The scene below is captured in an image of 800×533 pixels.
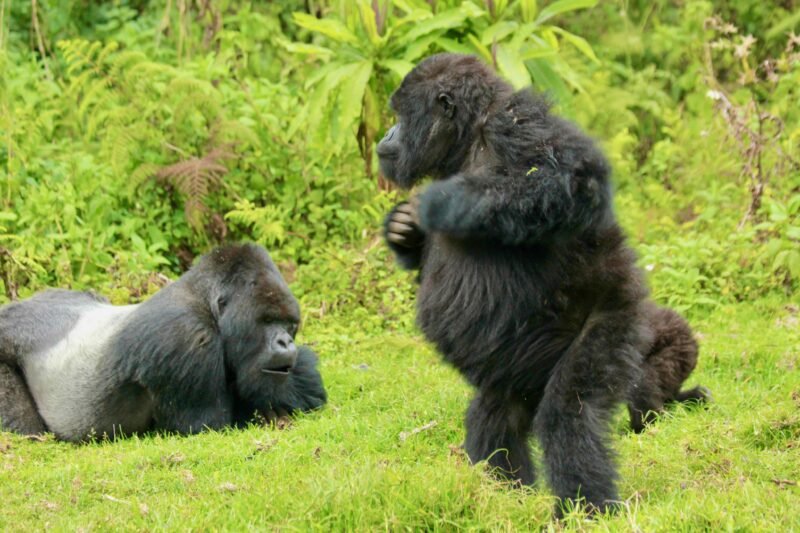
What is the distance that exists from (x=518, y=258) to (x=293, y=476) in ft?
3.94

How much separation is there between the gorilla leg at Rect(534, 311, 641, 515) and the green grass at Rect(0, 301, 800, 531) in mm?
104

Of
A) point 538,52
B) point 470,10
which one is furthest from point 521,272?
point 470,10

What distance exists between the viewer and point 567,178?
3684mm

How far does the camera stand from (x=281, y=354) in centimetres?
541

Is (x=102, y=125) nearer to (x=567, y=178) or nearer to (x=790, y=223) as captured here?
(x=790, y=223)

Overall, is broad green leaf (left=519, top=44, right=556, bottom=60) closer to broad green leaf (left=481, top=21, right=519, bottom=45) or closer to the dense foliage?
the dense foliage

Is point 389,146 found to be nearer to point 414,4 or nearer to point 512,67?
point 512,67

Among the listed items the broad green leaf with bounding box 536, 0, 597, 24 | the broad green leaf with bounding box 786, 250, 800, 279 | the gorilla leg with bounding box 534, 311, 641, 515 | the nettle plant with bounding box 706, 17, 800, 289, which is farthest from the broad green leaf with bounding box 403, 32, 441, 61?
the gorilla leg with bounding box 534, 311, 641, 515

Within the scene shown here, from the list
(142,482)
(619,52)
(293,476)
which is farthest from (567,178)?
(619,52)

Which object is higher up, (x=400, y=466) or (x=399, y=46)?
(x=399, y=46)

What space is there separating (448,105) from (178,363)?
2.06 meters

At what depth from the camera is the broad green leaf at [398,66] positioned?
7.05m

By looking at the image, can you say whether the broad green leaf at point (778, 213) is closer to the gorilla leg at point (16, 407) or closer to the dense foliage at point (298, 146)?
the dense foliage at point (298, 146)

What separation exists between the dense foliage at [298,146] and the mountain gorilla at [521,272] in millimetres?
2771
